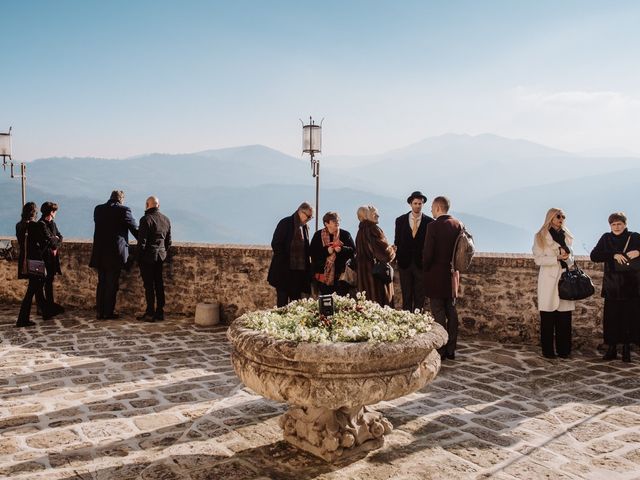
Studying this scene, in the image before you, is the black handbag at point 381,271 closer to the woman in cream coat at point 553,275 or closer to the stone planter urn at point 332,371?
the woman in cream coat at point 553,275

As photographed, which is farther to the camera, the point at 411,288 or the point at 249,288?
the point at 249,288

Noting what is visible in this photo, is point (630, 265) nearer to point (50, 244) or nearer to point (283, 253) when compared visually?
point (283, 253)

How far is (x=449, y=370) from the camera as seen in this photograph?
612 centimetres

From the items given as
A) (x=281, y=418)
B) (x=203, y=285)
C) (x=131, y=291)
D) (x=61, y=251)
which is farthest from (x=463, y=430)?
(x=61, y=251)

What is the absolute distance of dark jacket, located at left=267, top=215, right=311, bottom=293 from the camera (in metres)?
7.16

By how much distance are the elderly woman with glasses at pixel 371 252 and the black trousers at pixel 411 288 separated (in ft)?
2.30

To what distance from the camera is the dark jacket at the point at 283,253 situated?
716cm

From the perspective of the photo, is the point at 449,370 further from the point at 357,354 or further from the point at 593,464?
the point at 357,354

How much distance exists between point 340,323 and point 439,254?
279 cm

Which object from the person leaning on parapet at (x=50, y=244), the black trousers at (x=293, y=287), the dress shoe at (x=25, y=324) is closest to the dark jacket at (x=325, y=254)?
the black trousers at (x=293, y=287)

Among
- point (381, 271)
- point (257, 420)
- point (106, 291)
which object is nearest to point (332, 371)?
point (257, 420)

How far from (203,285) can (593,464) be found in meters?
6.40

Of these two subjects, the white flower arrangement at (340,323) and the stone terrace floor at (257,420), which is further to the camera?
the stone terrace floor at (257,420)

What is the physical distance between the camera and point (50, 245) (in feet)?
27.3
